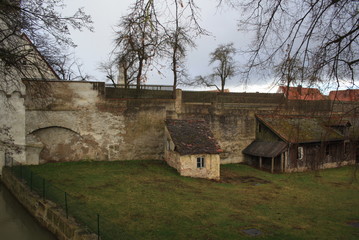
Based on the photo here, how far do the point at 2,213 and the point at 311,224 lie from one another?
13.9 m

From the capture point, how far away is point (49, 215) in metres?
11.3

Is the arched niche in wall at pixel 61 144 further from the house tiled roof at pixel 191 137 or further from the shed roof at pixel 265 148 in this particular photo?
the shed roof at pixel 265 148

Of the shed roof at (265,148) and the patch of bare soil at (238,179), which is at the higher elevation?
the shed roof at (265,148)

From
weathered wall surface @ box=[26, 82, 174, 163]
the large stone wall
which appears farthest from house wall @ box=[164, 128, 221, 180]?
the large stone wall

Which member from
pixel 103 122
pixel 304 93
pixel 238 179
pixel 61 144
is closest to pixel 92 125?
pixel 103 122

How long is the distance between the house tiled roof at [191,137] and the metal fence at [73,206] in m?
8.19

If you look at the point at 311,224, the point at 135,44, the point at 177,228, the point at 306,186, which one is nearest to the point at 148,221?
the point at 177,228

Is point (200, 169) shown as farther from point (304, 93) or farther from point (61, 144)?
point (304, 93)

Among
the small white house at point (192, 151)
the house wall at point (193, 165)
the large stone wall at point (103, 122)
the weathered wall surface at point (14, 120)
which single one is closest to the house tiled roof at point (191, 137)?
the small white house at point (192, 151)

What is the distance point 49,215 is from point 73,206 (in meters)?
1.33

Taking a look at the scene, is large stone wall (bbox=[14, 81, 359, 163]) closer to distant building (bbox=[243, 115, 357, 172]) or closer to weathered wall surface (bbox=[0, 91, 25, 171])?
weathered wall surface (bbox=[0, 91, 25, 171])

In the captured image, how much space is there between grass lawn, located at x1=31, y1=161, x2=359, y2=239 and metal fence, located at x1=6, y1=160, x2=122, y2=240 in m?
0.08

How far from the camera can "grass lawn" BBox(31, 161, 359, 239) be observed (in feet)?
37.2

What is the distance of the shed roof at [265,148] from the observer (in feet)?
78.8
